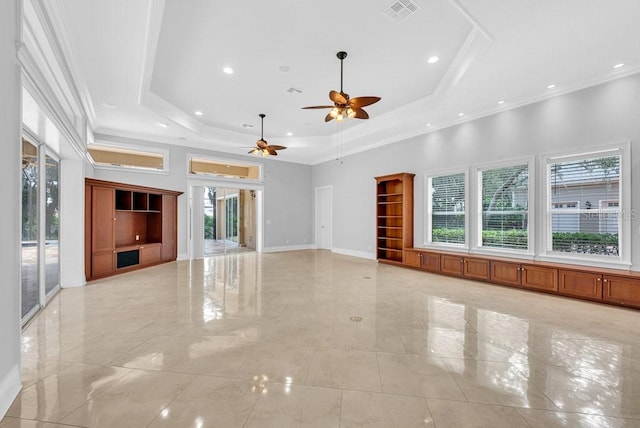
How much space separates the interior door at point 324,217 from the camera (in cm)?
1074

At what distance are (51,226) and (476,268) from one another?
7776 mm

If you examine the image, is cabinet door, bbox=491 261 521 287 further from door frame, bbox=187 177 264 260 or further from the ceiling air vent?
door frame, bbox=187 177 264 260

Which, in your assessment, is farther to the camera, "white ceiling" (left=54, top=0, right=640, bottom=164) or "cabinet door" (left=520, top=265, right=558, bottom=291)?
"cabinet door" (left=520, top=265, right=558, bottom=291)

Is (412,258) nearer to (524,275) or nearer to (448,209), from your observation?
(448,209)

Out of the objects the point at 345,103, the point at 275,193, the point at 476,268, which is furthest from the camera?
the point at 275,193

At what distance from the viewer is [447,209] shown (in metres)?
6.94

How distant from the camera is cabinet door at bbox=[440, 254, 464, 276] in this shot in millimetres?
6160

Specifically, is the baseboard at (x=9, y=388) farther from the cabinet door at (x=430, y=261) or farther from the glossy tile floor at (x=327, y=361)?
the cabinet door at (x=430, y=261)

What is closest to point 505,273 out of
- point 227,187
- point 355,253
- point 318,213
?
point 355,253

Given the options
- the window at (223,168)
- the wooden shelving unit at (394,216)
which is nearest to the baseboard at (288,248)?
the window at (223,168)

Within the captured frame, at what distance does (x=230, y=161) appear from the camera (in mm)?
9625

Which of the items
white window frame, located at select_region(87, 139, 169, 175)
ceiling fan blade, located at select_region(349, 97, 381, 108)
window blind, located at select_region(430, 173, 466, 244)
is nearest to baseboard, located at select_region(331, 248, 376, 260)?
window blind, located at select_region(430, 173, 466, 244)

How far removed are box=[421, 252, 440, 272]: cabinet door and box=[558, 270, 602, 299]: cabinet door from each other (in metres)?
2.23

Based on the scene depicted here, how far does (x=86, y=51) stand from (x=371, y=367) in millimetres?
5233
